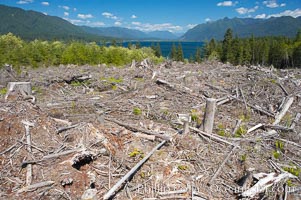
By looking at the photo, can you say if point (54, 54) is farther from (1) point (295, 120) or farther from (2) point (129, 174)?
(2) point (129, 174)

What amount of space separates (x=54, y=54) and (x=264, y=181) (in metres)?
A: 35.3

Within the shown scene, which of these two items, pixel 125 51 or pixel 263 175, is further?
pixel 125 51

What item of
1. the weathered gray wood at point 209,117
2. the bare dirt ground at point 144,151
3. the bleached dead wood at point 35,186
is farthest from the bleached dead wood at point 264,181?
the bleached dead wood at point 35,186

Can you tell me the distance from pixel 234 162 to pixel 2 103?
5.52 meters

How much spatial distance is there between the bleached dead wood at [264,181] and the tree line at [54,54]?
25740mm

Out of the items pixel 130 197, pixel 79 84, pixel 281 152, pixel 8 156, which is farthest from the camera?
pixel 79 84

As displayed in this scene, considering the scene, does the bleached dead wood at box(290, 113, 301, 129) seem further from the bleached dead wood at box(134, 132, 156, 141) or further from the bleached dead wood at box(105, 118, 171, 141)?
the bleached dead wood at box(134, 132, 156, 141)

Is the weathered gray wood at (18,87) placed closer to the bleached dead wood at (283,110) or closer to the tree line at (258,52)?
the bleached dead wood at (283,110)

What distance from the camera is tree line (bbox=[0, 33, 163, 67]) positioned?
101 ft

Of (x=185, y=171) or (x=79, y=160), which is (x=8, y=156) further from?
(x=185, y=171)

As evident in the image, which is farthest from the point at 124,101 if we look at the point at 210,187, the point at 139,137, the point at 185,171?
the point at 210,187

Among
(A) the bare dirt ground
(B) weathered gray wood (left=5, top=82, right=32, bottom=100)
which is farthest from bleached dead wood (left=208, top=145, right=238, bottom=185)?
(B) weathered gray wood (left=5, top=82, right=32, bottom=100)

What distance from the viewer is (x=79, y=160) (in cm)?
428

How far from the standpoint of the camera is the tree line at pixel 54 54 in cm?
3078
